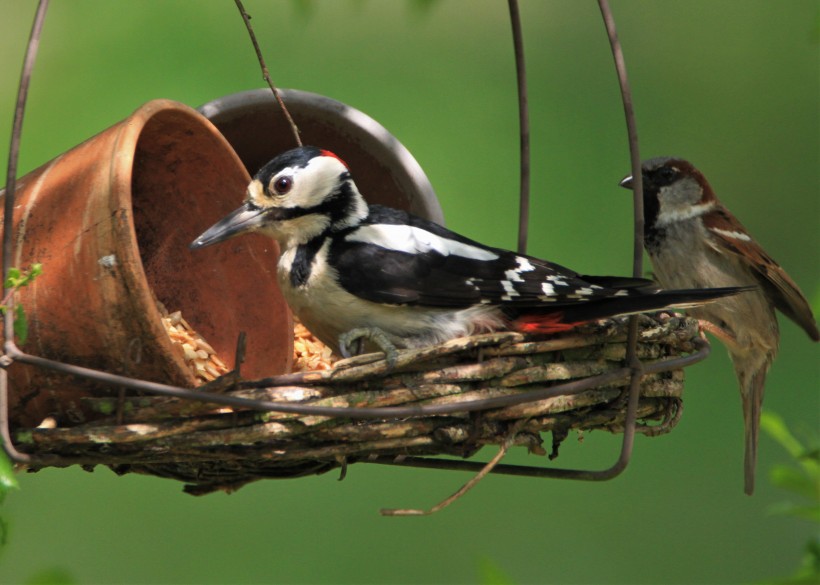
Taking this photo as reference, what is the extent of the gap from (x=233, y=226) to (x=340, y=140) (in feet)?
2.25

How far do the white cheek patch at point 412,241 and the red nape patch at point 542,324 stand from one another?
123 mm

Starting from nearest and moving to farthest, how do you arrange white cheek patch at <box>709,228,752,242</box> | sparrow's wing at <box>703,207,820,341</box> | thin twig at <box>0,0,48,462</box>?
thin twig at <box>0,0,48,462</box>, sparrow's wing at <box>703,207,820,341</box>, white cheek patch at <box>709,228,752,242</box>

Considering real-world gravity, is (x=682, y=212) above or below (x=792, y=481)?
above

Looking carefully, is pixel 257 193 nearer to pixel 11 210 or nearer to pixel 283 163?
pixel 283 163

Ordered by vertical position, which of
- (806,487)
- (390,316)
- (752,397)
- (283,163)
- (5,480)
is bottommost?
(752,397)

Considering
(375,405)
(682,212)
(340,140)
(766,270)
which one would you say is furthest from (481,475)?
(682,212)

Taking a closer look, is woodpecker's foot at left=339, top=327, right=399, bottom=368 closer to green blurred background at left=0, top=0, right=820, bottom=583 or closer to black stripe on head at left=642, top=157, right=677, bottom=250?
black stripe on head at left=642, top=157, right=677, bottom=250

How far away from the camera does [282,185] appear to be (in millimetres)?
1886

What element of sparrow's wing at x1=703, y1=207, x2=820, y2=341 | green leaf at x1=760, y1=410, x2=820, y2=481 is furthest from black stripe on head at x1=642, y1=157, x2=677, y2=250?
green leaf at x1=760, y1=410, x2=820, y2=481

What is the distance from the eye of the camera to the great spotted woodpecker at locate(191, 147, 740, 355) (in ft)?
5.56

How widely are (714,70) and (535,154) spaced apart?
0.93 meters

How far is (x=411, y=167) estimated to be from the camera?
2.45m

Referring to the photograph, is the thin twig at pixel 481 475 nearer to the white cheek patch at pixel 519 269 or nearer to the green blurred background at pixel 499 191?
the white cheek patch at pixel 519 269

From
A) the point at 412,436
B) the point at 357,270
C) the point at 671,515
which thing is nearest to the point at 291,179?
the point at 357,270
